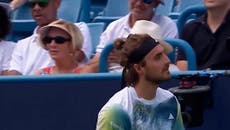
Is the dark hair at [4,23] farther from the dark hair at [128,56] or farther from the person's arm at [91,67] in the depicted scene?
the dark hair at [128,56]

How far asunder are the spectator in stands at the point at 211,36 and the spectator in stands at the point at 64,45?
0.72 meters

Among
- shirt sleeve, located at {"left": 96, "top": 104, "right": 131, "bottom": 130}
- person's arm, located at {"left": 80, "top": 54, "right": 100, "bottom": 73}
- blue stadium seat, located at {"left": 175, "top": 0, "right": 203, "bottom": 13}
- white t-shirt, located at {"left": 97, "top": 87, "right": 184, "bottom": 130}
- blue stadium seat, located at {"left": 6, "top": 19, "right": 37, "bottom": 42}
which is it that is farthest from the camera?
blue stadium seat, located at {"left": 6, "top": 19, "right": 37, "bottom": 42}

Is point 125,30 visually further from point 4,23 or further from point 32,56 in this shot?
point 4,23

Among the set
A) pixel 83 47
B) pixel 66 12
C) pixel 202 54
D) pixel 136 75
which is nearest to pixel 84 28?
pixel 83 47

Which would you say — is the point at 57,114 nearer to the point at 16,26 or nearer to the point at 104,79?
the point at 104,79

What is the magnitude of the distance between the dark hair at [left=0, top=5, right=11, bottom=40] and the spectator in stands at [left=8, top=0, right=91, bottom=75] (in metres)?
0.15

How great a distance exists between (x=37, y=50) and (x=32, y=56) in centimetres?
6

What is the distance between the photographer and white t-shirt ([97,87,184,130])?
412 cm

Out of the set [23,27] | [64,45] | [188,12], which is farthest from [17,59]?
[23,27]

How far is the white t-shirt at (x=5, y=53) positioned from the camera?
20.5ft

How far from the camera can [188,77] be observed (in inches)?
189

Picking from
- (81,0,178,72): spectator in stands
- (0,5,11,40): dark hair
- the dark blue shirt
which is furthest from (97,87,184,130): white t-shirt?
(0,5,11,40): dark hair

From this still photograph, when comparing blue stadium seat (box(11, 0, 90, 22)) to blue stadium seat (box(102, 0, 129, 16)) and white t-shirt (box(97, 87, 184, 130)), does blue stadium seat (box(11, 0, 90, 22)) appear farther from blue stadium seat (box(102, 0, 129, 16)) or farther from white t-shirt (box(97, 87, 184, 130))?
white t-shirt (box(97, 87, 184, 130))

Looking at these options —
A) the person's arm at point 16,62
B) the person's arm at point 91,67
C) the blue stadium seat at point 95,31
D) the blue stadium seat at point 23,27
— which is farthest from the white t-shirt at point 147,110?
the blue stadium seat at point 23,27
